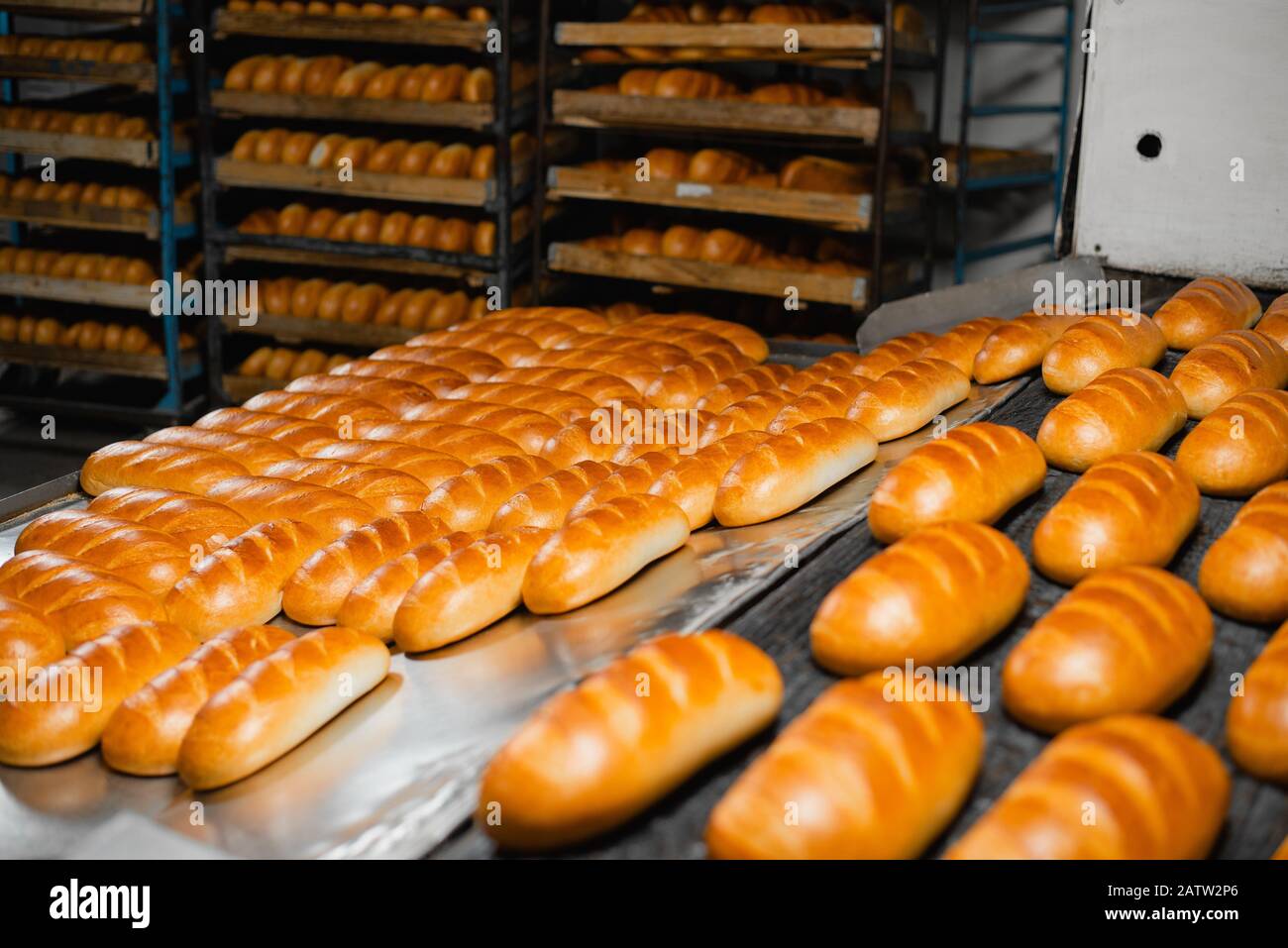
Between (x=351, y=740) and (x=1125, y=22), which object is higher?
(x=1125, y=22)

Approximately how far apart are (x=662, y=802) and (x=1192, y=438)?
4.18 feet

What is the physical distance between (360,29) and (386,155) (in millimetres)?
561

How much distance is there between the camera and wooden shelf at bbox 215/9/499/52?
5203 mm

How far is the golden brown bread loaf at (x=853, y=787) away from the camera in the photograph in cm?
112

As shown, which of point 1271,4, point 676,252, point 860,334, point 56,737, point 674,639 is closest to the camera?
point 674,639

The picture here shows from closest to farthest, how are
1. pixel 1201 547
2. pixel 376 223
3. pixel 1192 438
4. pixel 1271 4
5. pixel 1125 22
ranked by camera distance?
pixel 1201 547 → pixel 1192 438 → pixel 1271 4 → pixel 1125 22 → pixel 376 223

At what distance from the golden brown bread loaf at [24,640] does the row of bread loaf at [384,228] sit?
12.6ft

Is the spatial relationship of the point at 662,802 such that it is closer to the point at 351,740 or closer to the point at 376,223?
the point at 351,740

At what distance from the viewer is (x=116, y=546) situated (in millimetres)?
2057

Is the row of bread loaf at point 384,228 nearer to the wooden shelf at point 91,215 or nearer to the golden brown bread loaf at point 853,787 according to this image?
the wooden shelf at point 91,215

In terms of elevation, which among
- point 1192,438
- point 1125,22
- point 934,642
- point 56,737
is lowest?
point 56,737

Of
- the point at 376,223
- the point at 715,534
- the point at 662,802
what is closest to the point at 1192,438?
the point at 715,534

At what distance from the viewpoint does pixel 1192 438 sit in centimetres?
204

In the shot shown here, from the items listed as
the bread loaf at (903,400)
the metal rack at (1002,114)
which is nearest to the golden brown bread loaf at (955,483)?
the bread loaf at (903,400)
